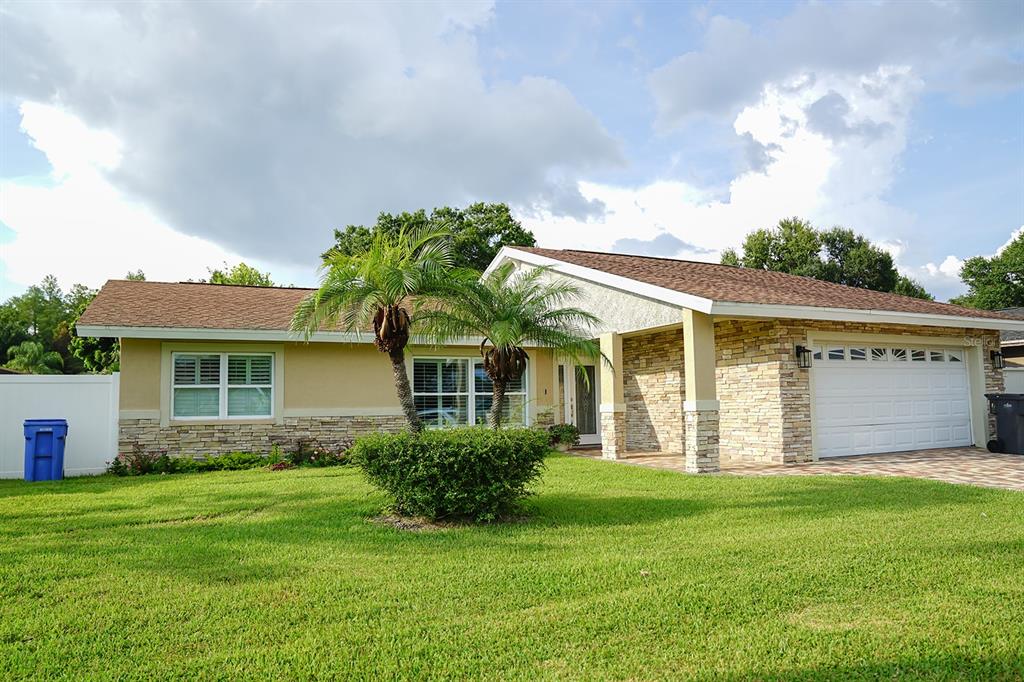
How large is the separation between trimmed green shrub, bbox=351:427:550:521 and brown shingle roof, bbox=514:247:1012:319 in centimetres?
547

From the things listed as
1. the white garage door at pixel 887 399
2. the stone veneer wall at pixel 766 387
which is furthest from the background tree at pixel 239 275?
the white garage door at pixel 887 399

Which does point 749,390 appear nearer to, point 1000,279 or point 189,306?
point 189,306

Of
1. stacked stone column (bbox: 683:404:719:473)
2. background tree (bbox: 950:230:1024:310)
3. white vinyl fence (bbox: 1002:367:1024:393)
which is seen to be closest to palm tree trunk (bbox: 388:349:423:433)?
stacked stone column (bbox: 683:404:719:473)

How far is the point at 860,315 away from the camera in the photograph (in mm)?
12430

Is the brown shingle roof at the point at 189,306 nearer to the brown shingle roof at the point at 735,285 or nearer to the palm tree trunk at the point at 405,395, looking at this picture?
the palm tree trunk at the point at 405,395

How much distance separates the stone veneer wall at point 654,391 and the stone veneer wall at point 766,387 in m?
1.34

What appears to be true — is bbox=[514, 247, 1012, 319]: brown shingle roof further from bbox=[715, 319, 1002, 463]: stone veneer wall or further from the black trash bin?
the black trash bin

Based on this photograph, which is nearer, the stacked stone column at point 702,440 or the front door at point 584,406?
the stacked stone column at point 702,440

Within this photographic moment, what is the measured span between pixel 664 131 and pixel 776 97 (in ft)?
8.47

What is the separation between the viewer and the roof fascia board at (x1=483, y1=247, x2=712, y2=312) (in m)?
11.3

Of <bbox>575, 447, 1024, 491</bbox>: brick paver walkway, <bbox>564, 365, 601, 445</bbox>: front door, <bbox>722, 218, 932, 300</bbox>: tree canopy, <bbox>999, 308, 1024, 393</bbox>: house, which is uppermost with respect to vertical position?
<bbox>722, 218, 932, 300</bbox>: tree canopy

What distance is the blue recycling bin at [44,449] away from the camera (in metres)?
11.9

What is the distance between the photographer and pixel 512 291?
1036cm

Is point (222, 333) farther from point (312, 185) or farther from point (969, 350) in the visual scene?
point (969, 350)
